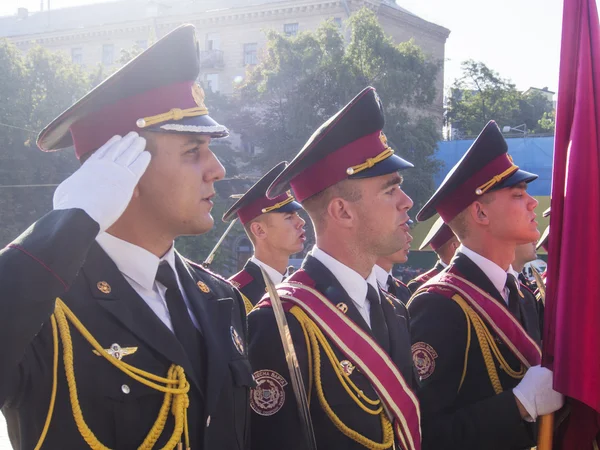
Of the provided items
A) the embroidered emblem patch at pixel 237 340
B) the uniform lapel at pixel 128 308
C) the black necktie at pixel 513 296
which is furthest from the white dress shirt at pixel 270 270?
the uniform lapel at pixel 128 308

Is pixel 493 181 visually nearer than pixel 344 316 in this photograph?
No

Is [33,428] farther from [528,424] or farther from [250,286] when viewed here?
[250,286]

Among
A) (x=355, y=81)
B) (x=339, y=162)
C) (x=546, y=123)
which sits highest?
(x=339, y=162)

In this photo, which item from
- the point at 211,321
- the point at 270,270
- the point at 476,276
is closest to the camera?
the point at 211,321

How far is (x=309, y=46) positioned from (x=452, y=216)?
2717cm

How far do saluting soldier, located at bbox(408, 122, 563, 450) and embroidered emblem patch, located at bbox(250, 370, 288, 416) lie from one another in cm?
85

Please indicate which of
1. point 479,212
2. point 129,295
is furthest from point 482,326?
point 129,295

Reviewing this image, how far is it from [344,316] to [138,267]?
1.03m

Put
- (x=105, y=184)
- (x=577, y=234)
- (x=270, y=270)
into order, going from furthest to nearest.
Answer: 1. (x=270, y=270)
2. (x=577, y=234)
3. (x=105, y=184)

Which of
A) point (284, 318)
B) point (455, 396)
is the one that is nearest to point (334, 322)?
point (284, 318)

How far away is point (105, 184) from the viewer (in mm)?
2227

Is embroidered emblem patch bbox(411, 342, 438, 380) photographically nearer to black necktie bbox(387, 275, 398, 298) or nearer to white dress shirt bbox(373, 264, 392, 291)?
white dress shirt bbox(373, 264, 392, 291)

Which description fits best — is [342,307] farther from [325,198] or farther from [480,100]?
[480,100]

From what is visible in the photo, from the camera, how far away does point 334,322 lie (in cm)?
319
